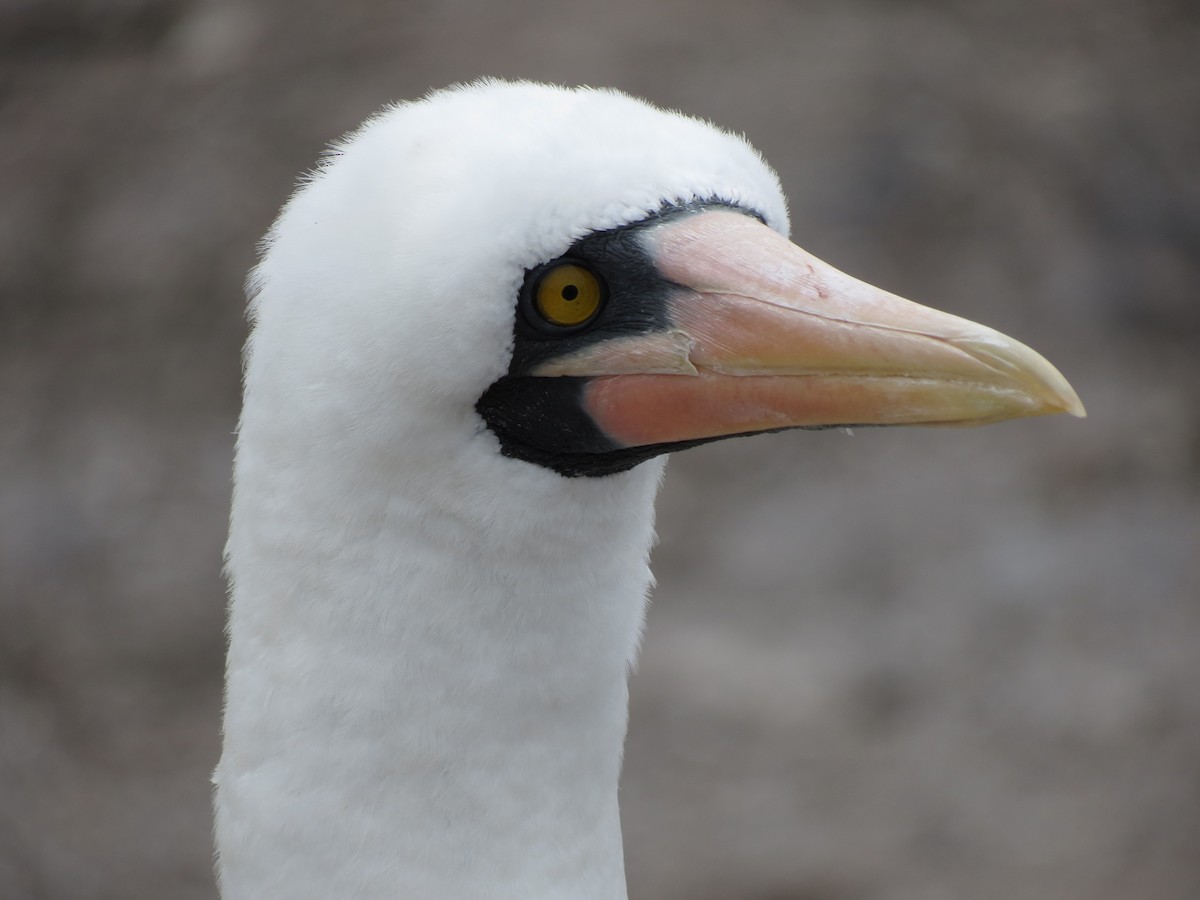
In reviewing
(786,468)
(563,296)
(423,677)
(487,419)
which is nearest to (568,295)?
(563,296)

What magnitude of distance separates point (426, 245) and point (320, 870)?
3.87ft

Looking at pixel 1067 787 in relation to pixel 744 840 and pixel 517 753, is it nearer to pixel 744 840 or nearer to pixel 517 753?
pixel 744 840

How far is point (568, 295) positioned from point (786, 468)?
498 cm

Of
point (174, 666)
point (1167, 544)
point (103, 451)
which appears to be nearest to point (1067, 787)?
point (1167, 544)

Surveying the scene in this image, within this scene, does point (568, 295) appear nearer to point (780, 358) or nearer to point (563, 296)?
point (563, 296)

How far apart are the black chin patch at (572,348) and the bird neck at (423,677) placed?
0.18ft

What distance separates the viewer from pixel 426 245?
7.14 ft

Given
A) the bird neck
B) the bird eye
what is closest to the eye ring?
the bird eye

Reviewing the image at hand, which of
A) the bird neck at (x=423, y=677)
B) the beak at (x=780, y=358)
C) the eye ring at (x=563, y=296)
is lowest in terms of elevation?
the bird neck at (x=423, y=677)

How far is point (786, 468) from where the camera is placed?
7141 millimetres

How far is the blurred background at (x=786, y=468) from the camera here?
6.05 metres

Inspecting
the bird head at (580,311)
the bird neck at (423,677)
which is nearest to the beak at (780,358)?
the bird head at (580,311)

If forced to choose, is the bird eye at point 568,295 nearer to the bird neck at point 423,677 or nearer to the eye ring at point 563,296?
the eye ring at point 563,296

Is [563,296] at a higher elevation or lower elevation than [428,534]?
higher
